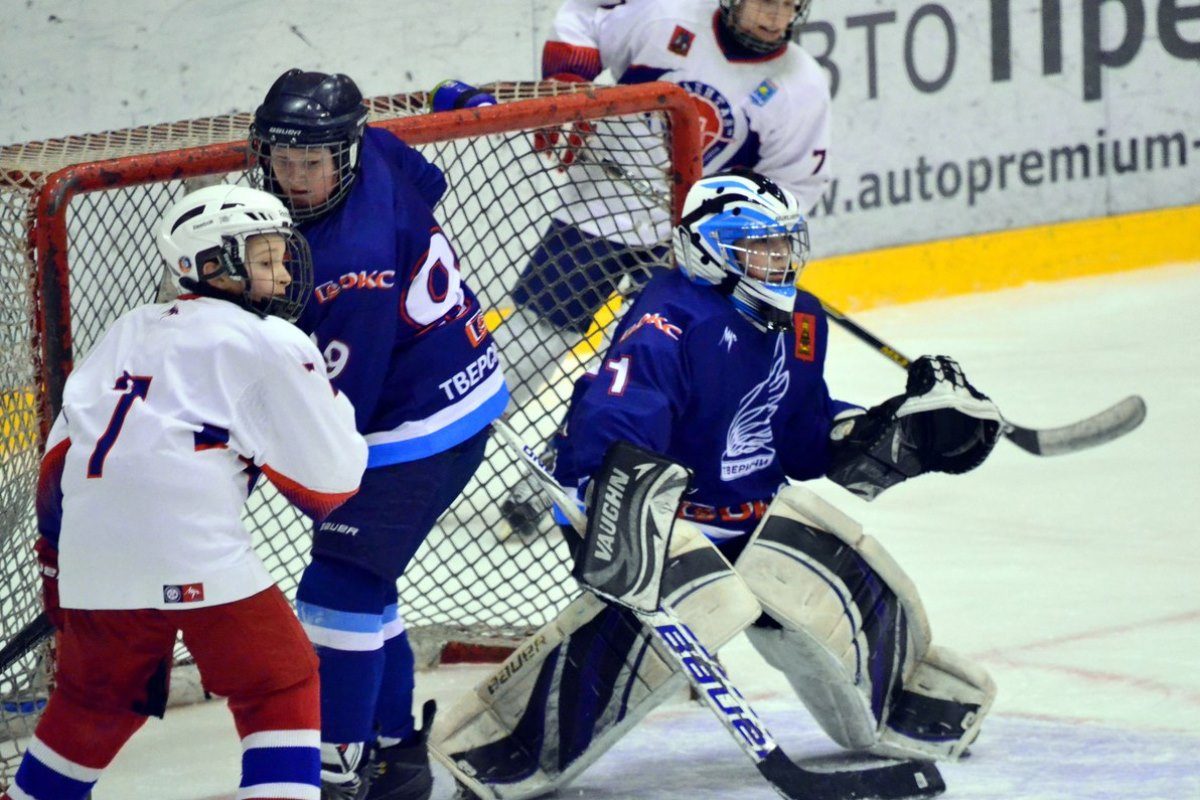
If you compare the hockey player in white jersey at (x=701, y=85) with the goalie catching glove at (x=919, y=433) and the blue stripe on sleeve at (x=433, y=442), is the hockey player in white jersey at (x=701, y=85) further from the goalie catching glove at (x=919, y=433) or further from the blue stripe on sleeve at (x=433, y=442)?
the blue stripe on sleeve at (x=433, y=442)

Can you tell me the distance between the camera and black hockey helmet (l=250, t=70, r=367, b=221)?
8.80 feet

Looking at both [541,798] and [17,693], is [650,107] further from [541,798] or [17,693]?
[17,693]

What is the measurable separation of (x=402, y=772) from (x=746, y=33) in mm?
1744

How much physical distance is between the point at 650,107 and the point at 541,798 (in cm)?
109

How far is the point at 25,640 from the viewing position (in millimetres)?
2729

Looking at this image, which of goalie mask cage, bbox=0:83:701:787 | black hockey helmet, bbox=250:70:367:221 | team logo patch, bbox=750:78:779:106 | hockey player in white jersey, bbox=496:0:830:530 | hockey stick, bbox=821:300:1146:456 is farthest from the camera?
team logo patch, bbox=750:78:779:106

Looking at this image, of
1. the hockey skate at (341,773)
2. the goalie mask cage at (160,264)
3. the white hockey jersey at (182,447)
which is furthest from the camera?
the goalie mask cage at (160,264)

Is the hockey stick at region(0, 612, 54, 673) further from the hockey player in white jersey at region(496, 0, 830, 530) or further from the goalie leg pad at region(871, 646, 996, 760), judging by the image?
the hockey player in white jersey at region(496, 0, 830, 530)

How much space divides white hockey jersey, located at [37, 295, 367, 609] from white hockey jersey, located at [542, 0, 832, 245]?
1761mm

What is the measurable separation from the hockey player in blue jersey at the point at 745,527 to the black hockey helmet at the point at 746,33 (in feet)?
3.51

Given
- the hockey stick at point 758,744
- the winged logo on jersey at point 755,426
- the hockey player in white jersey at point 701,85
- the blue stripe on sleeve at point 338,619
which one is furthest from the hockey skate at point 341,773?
the hockey player in white jersey at point 701,85

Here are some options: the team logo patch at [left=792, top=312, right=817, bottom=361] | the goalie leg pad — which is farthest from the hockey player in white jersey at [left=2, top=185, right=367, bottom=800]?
the goalie leg pad

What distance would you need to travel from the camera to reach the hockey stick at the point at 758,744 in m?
2.78

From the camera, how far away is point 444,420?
2.86 meters
